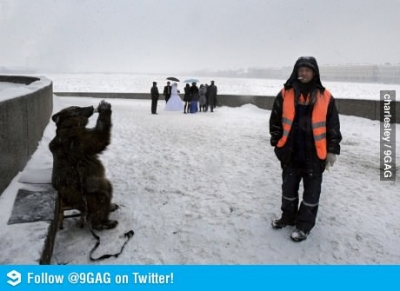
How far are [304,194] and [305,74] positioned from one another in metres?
1.31

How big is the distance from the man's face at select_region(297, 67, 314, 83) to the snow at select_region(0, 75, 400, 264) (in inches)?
68.4

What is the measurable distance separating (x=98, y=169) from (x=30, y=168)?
1666 mm

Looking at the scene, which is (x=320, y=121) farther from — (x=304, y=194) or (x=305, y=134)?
(x=304, y=194)

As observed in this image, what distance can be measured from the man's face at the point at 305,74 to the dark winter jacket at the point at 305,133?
0.15 feet

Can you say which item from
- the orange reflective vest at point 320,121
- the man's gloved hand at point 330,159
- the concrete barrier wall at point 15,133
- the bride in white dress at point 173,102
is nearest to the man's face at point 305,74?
the orange reflective vest at point 320,121

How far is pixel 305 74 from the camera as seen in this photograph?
3635 mm

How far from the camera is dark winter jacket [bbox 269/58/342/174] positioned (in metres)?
3.62

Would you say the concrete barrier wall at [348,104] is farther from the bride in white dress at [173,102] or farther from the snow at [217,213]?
the snow at [217,213]

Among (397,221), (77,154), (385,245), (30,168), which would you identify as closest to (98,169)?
(77,154)

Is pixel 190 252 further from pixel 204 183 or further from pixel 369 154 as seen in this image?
pixel 369 154

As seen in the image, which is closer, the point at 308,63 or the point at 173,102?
the point at 308,63

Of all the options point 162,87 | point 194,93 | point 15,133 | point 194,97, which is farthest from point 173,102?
point 162,87

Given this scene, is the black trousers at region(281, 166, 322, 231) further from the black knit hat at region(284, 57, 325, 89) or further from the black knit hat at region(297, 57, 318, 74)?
the black knit hat at region(297, 57, 318, 74)

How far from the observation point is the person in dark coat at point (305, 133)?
3.61 metres
